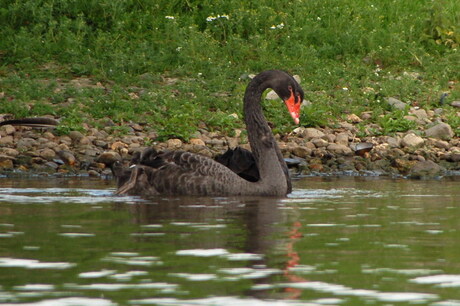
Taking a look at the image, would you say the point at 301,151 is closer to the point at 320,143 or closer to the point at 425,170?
the point at 320,143

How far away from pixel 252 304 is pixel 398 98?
12.9 metres

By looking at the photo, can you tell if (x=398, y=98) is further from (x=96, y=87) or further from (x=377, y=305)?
(x=377, y=305)

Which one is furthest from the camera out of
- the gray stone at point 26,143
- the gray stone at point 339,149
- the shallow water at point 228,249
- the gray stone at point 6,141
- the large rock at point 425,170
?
the gray stone at point 339,149

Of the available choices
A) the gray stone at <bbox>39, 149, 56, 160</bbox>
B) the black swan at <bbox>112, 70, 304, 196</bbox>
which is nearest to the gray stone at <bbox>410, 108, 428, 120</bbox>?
the gray stone at <bbox>39, 149, 56, 160</bbox>

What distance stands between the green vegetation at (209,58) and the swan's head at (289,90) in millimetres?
4256

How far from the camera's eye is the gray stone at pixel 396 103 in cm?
1755

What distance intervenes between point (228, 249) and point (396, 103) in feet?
35.3

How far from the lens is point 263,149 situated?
11.5m

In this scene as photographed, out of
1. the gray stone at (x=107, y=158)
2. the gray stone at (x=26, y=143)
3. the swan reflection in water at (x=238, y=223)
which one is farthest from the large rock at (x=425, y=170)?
the gray stone at (x=26, y=143)

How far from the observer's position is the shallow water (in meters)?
5.81

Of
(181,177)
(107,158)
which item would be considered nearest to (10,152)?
(107,158)

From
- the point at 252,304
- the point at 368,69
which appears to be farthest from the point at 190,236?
the point at 368,69

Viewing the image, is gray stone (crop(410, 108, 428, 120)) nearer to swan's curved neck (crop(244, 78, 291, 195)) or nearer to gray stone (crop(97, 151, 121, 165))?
gray stone (crop(97, 151, 121, 165))

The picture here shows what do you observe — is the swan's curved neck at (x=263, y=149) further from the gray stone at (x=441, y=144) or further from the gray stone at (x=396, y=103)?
the gray stone at (x=396, y=103)
